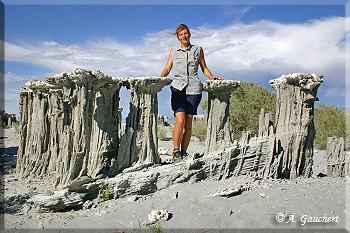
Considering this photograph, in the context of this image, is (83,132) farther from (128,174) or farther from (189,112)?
(189,112)

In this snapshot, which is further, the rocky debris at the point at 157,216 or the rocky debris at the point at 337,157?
the rocky debris at the point at 337,157

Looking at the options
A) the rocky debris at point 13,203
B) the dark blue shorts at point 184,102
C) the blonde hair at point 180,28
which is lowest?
the rocky debris at point 13,203

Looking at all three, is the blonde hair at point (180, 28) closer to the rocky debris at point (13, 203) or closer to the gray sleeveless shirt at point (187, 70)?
the gray sleeveless shirt at point (187, 70)

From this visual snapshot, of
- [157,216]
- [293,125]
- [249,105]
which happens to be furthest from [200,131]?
[157,216]

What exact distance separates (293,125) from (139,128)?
3.31 m

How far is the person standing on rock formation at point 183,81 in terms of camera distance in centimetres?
551

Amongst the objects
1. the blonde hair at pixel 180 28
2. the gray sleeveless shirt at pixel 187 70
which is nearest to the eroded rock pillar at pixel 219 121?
the gray sleeveless shirt at pixel 187 70

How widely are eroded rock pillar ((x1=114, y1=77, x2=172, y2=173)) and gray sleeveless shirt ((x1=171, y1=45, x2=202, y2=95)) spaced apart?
29 cm

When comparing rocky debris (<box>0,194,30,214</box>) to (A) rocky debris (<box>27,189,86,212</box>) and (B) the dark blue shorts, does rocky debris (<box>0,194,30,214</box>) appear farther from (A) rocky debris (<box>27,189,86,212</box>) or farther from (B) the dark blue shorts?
(B) the dark blue shorts

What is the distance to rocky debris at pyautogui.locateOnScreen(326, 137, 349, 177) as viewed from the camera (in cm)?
631

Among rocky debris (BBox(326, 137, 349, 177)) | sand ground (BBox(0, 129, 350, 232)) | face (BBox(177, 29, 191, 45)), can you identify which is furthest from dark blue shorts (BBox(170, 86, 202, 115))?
rocky debris (BBox(326, 137, 349, 177))

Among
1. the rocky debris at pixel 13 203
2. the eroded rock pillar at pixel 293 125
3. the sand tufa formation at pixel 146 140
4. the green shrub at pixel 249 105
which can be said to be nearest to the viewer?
the rocky debris at pixel 13 203

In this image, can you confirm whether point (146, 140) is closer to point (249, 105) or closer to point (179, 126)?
point (179, 126)

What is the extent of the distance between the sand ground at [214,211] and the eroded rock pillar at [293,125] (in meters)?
0.47
